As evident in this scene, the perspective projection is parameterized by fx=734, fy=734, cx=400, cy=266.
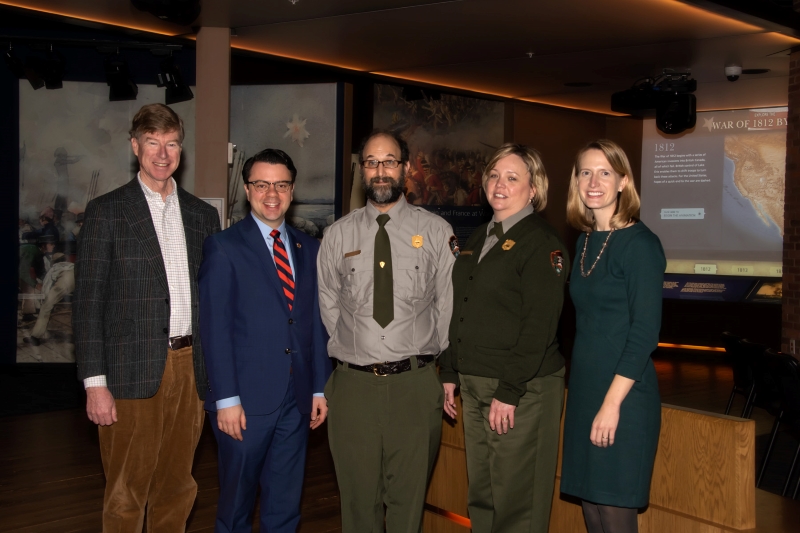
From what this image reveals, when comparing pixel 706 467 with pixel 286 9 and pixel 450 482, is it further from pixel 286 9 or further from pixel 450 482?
pixel 286 9

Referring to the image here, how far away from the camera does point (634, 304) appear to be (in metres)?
2.47

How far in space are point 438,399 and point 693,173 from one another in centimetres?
Result: 945

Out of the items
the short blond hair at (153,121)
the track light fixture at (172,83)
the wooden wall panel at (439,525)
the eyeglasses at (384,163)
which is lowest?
the wooden wall panel at (439,525)

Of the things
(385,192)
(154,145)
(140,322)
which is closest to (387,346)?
(385,192)

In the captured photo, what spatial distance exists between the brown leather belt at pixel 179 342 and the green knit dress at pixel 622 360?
154cm

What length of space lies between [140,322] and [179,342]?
0.62 feet

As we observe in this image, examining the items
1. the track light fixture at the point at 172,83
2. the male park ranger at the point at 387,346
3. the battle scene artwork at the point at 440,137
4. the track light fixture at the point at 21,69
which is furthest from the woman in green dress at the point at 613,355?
the battle scene artwork at the point at 440,137

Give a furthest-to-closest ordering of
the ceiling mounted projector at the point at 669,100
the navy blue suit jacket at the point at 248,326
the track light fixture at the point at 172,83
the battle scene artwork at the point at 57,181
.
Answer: the ceiling mounted projector at the point at 669,100
the battle scene artwork at the point at 57,181
the track light fixture at the point at 172,83
the navy blue suit jacket at the point at 248,326

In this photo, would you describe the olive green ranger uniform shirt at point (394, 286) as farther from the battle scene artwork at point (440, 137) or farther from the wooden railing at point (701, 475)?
the battle scene artwork at point (440, 137)

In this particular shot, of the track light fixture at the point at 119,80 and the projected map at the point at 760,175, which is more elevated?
the track light fixture at the point at 119,80

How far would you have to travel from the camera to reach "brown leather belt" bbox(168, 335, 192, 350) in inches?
116

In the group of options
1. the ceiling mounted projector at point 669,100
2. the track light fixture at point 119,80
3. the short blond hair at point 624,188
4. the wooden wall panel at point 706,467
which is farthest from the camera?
the ceiling mounted projector at point 669,100

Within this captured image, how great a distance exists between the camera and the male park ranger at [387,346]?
2.90 metres

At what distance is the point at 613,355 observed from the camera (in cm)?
254
